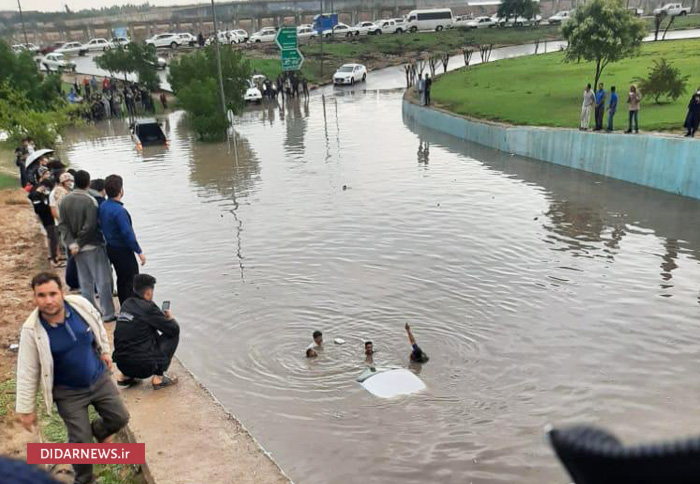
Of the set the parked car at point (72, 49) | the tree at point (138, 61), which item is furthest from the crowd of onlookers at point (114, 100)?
the parked car at point (72, 49)

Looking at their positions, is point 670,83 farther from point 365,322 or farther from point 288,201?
point 365,322

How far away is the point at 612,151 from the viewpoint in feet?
56.7

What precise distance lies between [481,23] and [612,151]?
60.1 m

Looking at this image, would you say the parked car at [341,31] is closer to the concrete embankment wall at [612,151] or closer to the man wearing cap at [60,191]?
the concrete embankment wall at [612,151]

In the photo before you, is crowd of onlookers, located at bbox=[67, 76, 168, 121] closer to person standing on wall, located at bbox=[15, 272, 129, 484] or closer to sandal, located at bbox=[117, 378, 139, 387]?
sandal, located at bbox=[117, 378, 139, 387]

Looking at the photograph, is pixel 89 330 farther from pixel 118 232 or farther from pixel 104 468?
pixel 118 232

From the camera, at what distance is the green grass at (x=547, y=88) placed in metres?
21.2

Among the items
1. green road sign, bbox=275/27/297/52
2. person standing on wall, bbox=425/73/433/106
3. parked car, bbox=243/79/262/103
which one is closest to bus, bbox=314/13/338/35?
parked car, bbox=243/79/262/103

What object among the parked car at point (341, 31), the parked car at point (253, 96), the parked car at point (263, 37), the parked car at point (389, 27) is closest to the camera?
the parked car at point (253, 96)

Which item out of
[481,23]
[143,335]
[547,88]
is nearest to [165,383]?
[143,335]

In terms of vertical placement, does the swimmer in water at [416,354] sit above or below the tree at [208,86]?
below

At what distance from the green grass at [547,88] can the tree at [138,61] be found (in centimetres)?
1990

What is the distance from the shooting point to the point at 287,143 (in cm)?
2591

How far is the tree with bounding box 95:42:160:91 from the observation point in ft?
136
